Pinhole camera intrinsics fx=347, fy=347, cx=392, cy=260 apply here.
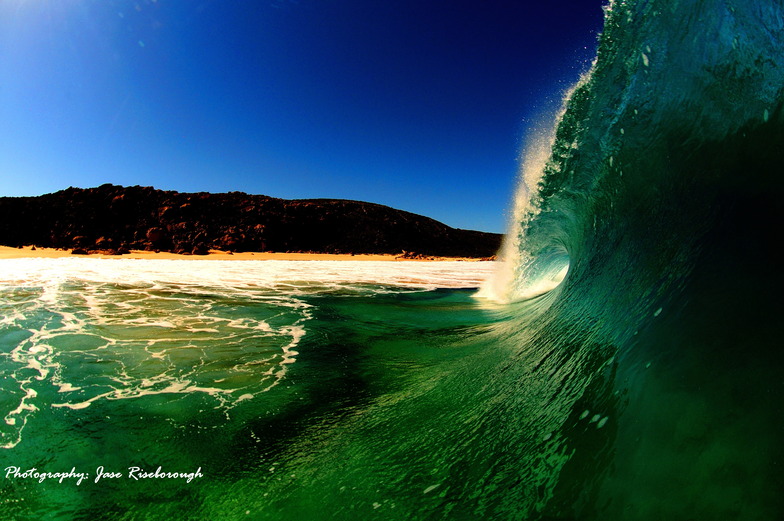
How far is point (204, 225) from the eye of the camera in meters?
45.8

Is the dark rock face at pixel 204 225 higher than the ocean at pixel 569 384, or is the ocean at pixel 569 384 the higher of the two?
the dark rock face at pixel 204 225

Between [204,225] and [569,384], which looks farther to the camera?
[204,225]

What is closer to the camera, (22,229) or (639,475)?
(639,475)

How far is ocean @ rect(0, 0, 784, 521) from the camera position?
166 cm

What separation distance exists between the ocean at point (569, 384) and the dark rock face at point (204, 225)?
121 ft

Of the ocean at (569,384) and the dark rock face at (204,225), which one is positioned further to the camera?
the dark rock face at (204,225)

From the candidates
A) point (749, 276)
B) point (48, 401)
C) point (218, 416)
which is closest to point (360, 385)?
point (218, 416)

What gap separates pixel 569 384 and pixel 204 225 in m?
50.7

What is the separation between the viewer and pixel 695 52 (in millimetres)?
3170

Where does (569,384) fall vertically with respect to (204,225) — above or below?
below

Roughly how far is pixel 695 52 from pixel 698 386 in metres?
3.16

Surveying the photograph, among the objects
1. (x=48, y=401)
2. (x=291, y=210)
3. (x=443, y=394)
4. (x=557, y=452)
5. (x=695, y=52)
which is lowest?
(x=48, y=401)

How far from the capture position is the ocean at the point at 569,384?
65.2 inches

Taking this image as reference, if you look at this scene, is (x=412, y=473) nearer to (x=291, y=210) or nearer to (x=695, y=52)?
(x=695, y=52)
